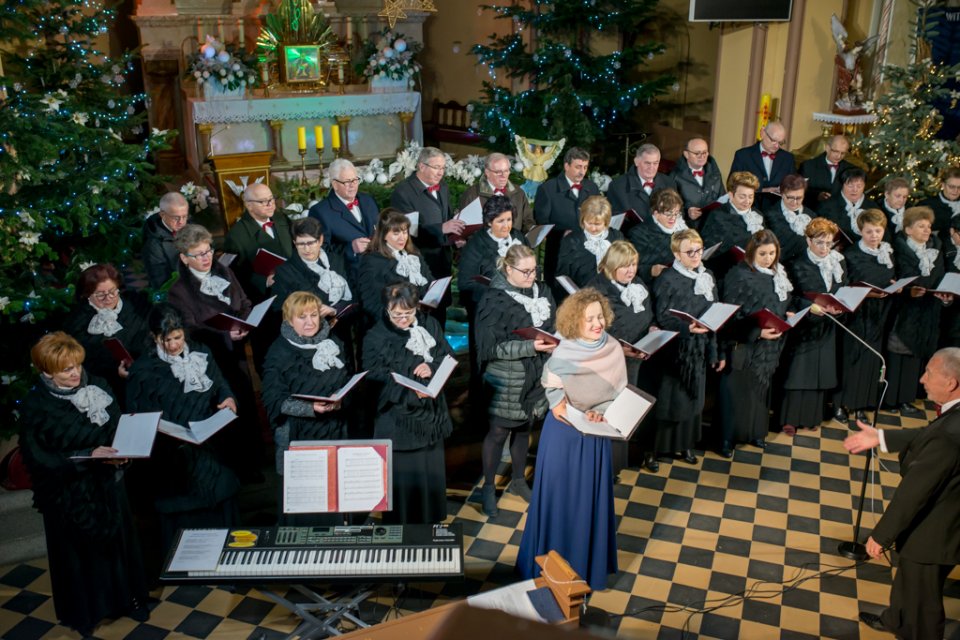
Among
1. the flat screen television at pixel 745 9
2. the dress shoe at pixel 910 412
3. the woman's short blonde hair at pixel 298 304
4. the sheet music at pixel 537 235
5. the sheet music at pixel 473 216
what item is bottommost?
the dress shoe at pixel 910 412

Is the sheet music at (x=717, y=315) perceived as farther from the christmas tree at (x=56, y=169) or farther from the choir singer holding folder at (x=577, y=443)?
the christmas tree at (x=56, y=169)

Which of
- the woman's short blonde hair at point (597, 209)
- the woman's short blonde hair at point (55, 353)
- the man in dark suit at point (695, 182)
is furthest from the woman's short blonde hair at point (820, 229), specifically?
the woman's short blonde hair at point (55, 353)

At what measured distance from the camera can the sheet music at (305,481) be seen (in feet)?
14.0

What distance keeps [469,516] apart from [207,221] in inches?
187

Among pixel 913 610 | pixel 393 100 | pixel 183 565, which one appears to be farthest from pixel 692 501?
pixel 393 100

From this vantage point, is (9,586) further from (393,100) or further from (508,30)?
(508,30)

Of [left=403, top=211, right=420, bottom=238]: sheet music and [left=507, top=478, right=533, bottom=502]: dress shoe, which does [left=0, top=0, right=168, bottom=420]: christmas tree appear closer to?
[left=403, top=211, right=420, bottom=238]: sheet music

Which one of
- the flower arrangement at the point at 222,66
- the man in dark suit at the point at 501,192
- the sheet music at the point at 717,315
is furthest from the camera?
the flower arrangement at the point at 222,66

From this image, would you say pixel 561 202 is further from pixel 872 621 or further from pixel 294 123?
pixel 294 123

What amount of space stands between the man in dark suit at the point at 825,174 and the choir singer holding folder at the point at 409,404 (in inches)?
174

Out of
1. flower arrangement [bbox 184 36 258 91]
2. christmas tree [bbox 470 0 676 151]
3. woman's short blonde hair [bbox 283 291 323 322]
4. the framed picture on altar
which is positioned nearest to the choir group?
woman's short blonde hair [bbox 283 291 323 322]

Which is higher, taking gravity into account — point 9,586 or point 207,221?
point 207,221

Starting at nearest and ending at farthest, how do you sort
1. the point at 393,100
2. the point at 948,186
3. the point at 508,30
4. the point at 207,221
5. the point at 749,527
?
the point at 749,527 < the point at 948,186 < the point at 207,221 < the point at 393,100 < the point at 508,30

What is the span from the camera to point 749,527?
5.80 meters
